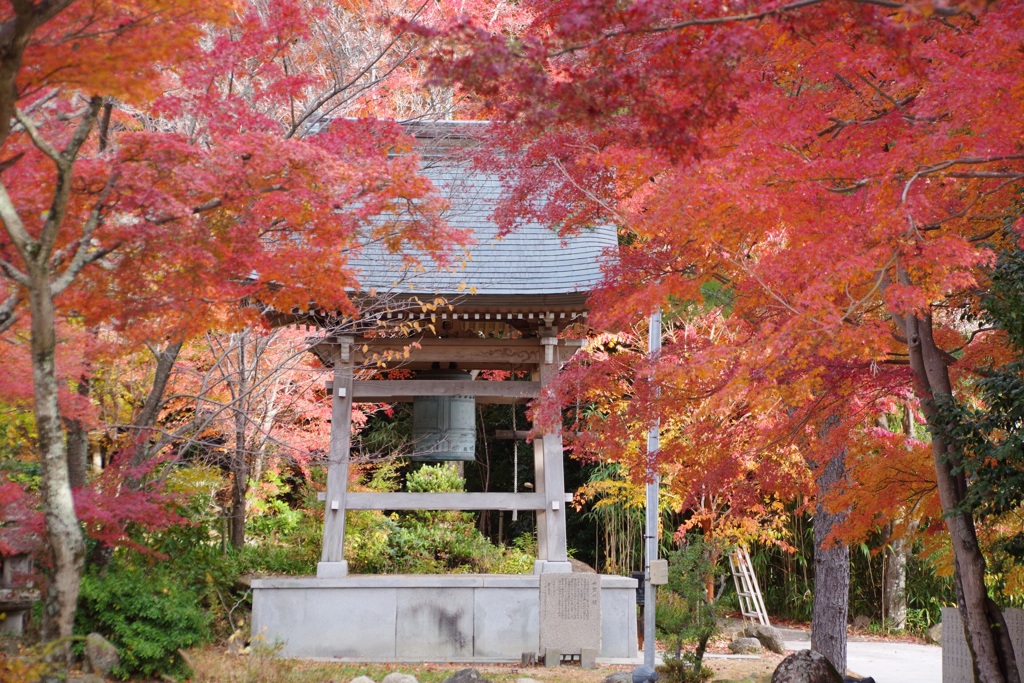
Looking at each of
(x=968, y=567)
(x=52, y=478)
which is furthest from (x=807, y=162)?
(x=52, y=478)

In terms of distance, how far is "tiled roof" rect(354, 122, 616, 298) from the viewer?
31.0 ft

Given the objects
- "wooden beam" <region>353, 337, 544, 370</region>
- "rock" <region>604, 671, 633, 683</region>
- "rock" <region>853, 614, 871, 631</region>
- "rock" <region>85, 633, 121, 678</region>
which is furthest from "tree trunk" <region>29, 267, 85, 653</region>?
"rock" <region>853, 614, 871, 631</region>

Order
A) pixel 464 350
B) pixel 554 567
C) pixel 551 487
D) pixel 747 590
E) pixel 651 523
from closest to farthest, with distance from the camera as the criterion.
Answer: pixel 651 523 < pixel 554 567 < pixel 551 487 < pixel 464 350 < pixel 747 590

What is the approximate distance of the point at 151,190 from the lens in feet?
16.7

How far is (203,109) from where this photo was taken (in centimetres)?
563

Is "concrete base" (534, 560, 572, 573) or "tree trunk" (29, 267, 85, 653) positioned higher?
"tree trunk" (29, 267, 85, 653)

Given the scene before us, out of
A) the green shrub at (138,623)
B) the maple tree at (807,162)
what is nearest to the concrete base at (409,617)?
the green shrub at (138,623)

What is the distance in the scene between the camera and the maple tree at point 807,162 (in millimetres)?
3646

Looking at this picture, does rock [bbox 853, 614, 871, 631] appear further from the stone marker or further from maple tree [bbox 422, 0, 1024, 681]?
maple tree [bbox 422, 0, 1024, 681]

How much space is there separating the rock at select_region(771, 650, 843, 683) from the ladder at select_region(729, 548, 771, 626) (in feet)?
21.6

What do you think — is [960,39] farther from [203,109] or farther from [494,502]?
[494,502]

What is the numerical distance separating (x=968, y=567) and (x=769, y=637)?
229 inches

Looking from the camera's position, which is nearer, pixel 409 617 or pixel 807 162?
pixel 807 162

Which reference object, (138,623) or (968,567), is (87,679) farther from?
(968,567)
